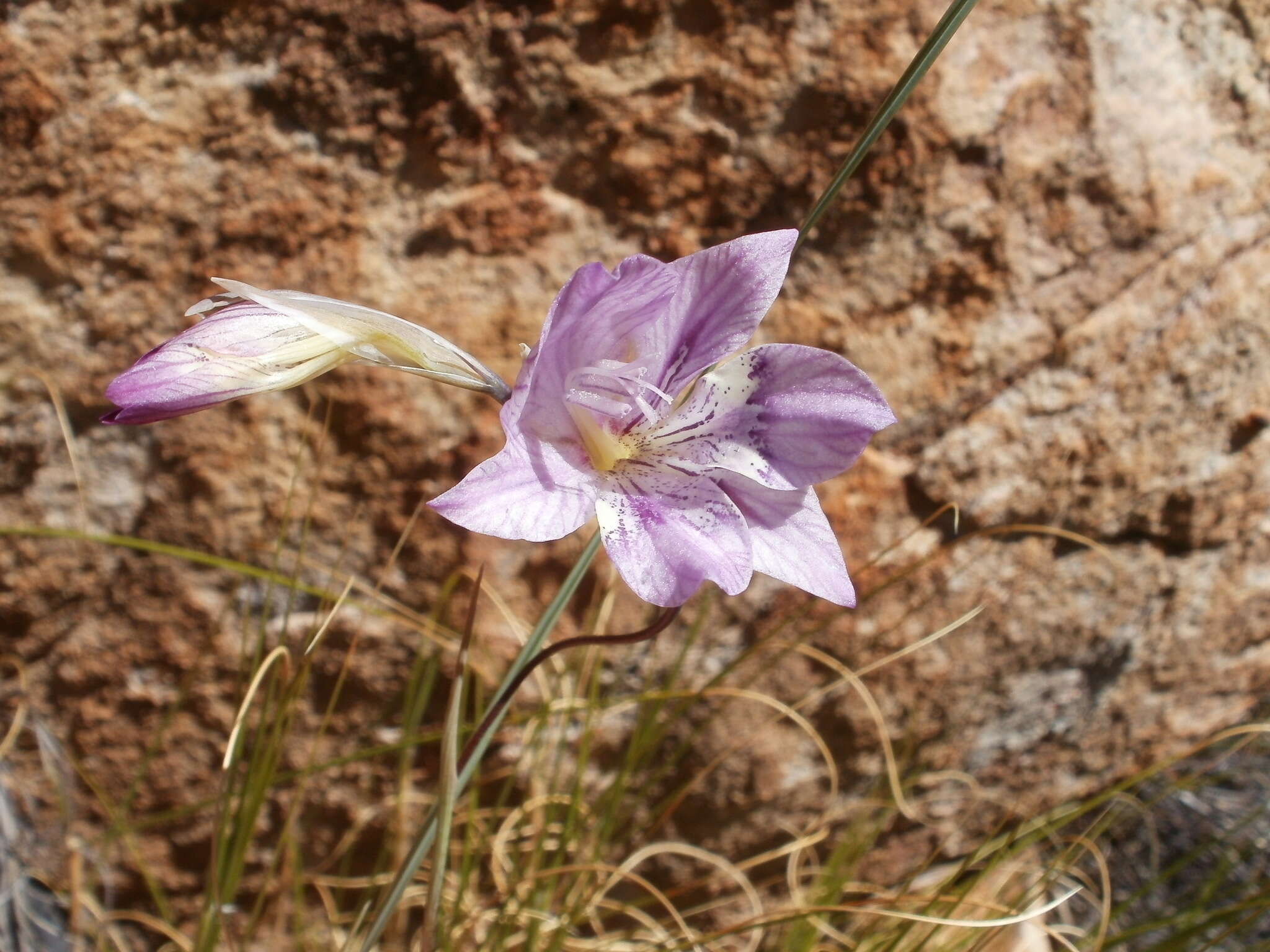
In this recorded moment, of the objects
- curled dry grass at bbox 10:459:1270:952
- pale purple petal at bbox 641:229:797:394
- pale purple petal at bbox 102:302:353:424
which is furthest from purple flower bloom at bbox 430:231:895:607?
curled dry grass at bbox 10:459:1270:952

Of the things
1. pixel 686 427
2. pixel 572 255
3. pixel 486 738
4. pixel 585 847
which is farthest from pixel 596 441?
pixel 585 847

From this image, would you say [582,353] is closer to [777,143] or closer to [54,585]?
[777,143]

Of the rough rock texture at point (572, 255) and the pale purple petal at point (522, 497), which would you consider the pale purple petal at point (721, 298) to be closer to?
the pale purple petal at point (522, 497)

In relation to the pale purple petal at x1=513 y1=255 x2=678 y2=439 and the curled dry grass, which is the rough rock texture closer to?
the curled dry grass

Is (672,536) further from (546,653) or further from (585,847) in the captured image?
(585,847)

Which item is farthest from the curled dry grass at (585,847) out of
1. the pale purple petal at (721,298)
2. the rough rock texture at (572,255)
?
the pale purple petal at (721,298)

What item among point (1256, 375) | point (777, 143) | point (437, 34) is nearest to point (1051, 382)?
point (1256, 375)
